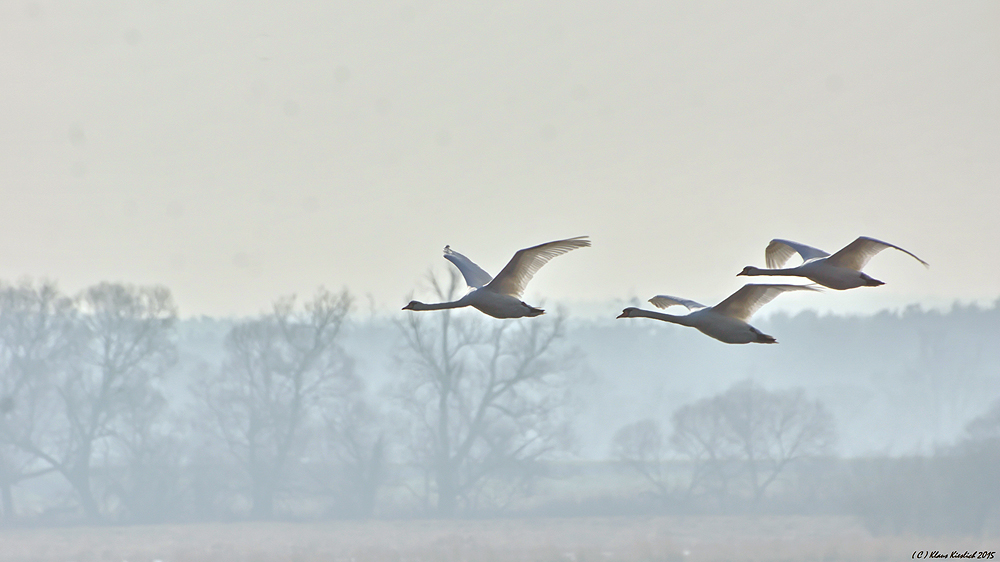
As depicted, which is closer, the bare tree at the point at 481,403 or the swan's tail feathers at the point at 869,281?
the swan's tail feathers at the point at 869,281

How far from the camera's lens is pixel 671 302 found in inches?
703

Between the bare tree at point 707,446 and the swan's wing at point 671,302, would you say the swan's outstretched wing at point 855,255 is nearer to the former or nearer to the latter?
the swan's wing at point 671,302

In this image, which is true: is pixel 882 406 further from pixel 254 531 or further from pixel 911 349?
pixel 254 531

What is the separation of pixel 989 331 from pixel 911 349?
8.63m

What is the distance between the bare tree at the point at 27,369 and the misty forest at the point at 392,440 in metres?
0.18

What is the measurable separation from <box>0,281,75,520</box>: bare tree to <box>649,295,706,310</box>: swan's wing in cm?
9130

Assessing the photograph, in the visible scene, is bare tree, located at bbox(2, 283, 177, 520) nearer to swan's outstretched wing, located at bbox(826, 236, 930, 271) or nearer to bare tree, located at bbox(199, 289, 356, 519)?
bare tree, located at bbox(199, 289, 356, 519)

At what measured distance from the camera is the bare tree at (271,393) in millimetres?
106000

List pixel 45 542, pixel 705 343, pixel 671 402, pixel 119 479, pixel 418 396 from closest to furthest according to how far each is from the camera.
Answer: pixel 45 542 < pixel 119 479 < pixel 418 396 < pixel 671 402 < pixel 705 343

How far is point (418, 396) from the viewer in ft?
368

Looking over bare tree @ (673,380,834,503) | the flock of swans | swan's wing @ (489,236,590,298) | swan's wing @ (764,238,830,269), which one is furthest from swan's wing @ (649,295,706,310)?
bare tree @ (673,380,834,503)

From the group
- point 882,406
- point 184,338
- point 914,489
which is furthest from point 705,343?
point 184,338

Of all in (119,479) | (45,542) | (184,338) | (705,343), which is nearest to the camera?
(45,542)

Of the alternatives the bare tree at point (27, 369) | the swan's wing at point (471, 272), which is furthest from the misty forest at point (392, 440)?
the swan's wing at point (471, 272)
